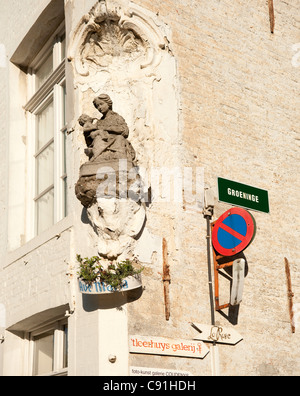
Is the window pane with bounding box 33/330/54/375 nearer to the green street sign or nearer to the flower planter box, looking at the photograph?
the flower planter box

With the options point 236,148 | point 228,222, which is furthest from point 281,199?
point 228,222

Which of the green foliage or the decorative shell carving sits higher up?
the decorative shell carving

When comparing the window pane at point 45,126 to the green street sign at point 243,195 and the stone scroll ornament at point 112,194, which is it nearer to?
the stone scroll ornament at point 112,194

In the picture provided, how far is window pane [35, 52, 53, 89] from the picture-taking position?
10242 millimetres

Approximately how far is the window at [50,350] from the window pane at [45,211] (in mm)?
1405

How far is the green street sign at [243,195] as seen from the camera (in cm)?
841

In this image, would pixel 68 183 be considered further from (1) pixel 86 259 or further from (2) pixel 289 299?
(2) pixel 289 299

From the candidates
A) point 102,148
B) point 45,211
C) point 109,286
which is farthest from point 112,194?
point 45,211

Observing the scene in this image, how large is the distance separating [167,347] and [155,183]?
1869 mm

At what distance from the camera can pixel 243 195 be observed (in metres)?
8.62

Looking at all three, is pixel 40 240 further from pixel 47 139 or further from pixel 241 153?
pixel 241 153

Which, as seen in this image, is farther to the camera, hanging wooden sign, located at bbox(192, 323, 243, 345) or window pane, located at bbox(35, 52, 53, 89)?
window pane, located at bbox(35, 52, 53, 89)

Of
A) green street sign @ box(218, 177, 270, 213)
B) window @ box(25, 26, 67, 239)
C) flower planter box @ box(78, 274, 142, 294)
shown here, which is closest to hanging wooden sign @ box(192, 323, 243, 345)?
flower planter box @ box(78, 274, 142, 294)

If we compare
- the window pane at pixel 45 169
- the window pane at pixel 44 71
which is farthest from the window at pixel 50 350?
the window pane at pixel 44 71
